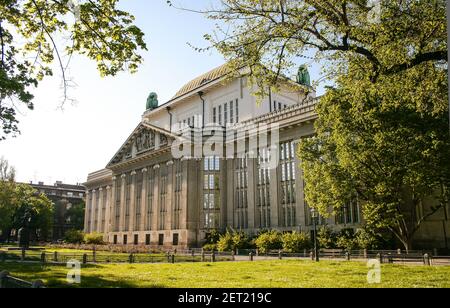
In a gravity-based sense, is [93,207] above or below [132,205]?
above

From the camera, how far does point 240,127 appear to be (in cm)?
5700

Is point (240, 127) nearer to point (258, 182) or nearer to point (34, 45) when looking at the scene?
point (258, 182)

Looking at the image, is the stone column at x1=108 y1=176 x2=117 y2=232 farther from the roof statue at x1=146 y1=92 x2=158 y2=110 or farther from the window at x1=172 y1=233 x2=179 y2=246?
the window at x1=172 y1=233 x2=179 y2=246

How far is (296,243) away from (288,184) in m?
10.7

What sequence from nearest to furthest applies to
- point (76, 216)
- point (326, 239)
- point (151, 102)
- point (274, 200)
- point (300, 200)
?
point (326, 239), point (300, 200), point (274, 200), point (151, 102), point (76, 216)

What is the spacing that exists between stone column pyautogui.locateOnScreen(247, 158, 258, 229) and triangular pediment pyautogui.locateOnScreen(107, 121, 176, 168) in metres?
13.6

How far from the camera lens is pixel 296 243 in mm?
42094

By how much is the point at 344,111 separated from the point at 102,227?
73.3 meters

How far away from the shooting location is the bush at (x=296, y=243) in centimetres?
4197

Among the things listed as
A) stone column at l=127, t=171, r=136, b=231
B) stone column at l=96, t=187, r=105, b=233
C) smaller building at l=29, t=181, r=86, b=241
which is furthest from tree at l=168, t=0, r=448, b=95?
smaller building at l=29, t=181, r=86, b=241

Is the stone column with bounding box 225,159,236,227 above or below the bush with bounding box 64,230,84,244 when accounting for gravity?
above

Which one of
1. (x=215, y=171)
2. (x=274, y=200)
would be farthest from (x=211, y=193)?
(x=274, y=200)

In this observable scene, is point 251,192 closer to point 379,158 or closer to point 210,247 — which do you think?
point 210,247

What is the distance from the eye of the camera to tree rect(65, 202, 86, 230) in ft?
370
